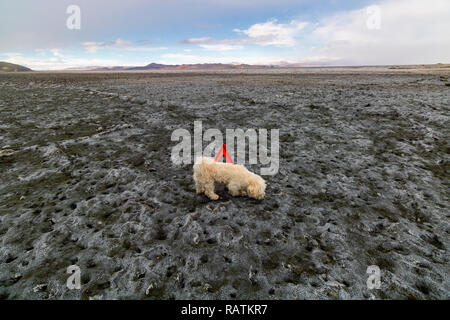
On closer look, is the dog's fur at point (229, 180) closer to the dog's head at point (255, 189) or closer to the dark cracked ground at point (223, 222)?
the dog's head at point (255, 189)

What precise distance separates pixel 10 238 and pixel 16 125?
39.7ft

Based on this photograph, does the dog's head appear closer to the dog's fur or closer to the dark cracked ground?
the dog's fur

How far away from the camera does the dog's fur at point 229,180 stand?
629cm

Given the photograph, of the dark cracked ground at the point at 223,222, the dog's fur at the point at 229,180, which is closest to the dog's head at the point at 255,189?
the dog's fur at the point at 229,180

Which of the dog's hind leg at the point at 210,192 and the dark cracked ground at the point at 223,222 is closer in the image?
the dark cracked ground at the point at 223,222

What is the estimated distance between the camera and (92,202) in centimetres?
612

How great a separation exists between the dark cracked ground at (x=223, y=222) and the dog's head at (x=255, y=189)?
268 millimetres

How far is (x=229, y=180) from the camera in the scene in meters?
6.42

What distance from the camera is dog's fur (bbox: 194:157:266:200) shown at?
6.29 meters

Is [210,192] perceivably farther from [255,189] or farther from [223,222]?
[255,189]

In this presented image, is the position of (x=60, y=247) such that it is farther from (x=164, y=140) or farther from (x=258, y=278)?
(x=164, y=140)

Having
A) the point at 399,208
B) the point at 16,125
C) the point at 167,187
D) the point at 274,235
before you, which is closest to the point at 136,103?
the point at 16,125

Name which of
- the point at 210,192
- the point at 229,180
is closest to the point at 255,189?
the point at 229,180

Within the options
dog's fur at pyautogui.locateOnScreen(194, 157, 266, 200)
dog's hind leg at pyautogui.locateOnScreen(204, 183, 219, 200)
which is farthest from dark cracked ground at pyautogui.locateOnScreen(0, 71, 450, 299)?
dog's fur at pyautogui.locateOnScreen(194, 157, 266, 200)
